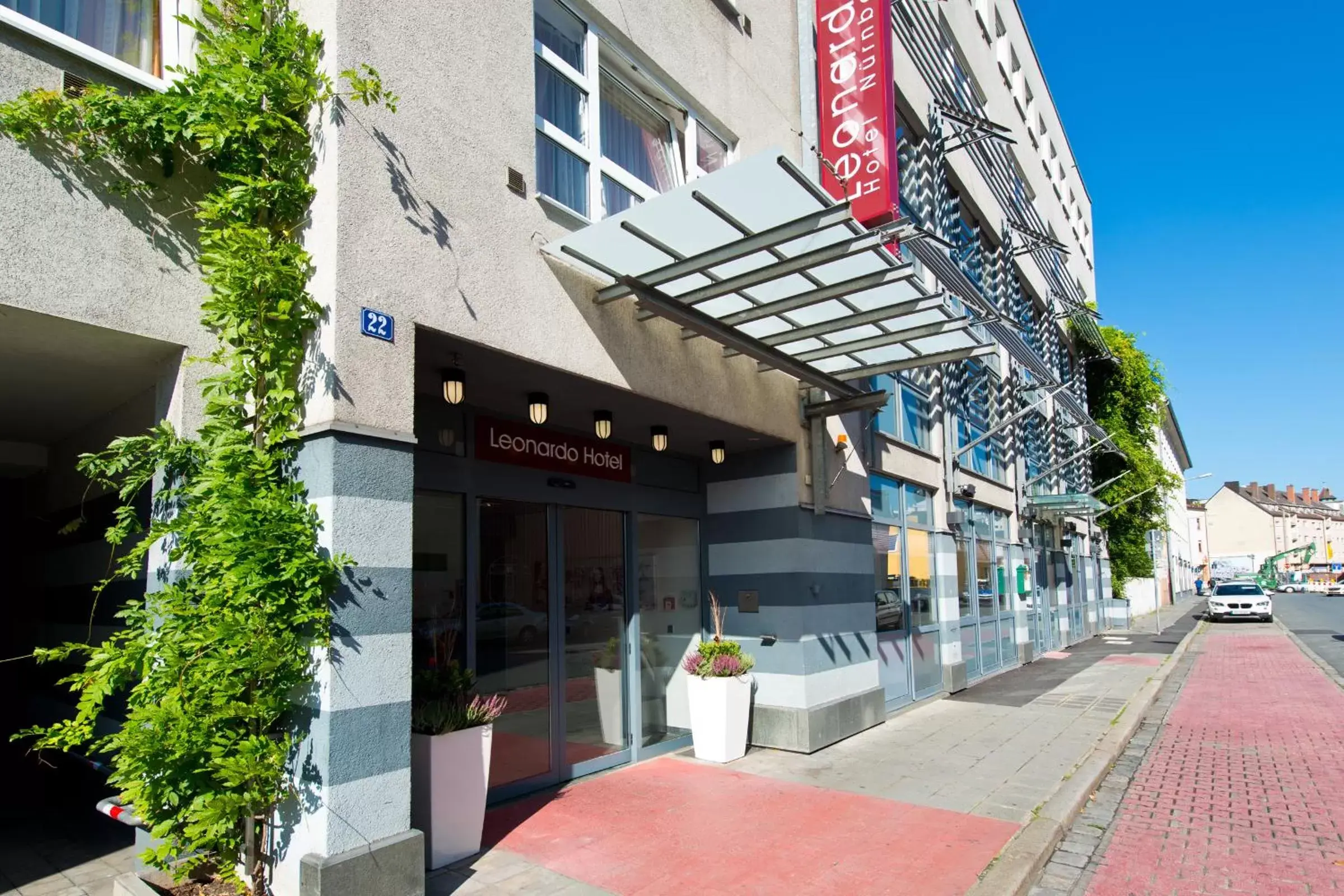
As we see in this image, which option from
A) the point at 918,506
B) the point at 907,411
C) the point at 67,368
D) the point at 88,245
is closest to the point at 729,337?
the point at 88,245

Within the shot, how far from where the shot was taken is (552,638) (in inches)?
293

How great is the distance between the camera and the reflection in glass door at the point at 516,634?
22.4 ft

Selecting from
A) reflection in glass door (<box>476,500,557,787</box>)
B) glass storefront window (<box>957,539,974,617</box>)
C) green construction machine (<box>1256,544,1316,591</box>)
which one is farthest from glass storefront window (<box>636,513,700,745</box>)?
green construction machine (<box>1256,544,1316,591</box>)

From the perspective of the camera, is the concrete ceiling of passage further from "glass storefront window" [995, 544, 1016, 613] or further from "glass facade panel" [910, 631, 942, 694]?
"glass storefront window" [995, 544, 1016, 613]

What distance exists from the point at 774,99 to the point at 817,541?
4.91 metres

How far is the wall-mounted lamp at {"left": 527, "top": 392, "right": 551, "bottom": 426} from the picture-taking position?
647cm

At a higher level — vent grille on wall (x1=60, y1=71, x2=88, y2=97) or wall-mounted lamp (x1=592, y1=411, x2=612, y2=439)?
vent grille on wall (x1=60, y1=71, x2=88, y2=97)

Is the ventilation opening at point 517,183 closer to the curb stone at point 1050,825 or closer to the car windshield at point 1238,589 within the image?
the curb stone at point 1050,825

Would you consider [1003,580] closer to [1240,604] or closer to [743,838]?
[743,838]

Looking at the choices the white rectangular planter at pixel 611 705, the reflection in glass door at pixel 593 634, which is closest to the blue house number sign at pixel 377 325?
the reflection in glass door at pixel 593 634

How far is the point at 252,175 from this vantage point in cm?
461

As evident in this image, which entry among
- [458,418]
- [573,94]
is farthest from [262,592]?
[573,94]

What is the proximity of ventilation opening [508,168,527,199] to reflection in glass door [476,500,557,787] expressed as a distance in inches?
99.8

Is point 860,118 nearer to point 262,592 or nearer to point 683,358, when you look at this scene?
point 683,358
